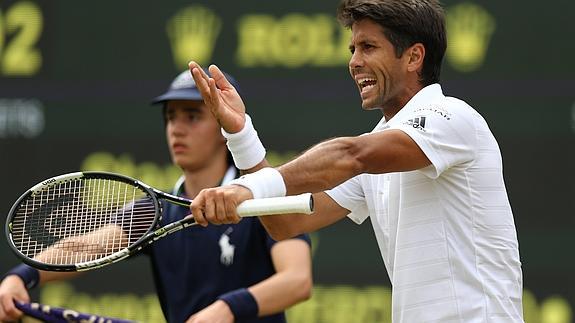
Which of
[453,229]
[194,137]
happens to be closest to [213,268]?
[194,137]

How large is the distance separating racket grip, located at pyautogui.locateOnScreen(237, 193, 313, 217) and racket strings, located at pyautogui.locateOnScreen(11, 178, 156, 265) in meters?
0.69

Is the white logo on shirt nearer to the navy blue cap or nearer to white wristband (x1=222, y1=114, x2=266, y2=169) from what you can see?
the navy blue cap

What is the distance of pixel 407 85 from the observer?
3.91 m

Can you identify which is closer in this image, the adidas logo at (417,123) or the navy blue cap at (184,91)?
the adidas logo at (417,123)

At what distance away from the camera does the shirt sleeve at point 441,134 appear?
11.7 feet

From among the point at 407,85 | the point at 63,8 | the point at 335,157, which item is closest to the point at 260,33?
the point at 63,8

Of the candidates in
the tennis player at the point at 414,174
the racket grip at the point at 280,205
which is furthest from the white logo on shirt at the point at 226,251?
the racket grip at the point at 280,205

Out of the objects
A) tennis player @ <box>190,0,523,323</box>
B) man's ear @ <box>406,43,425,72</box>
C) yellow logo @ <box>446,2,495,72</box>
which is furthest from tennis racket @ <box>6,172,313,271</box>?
yellow logo @ <box>446,2,495,72</box>

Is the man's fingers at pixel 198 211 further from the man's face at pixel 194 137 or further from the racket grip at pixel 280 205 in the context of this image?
the man's face at pixel 194 137

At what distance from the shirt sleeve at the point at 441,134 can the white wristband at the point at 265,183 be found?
1.20 feet

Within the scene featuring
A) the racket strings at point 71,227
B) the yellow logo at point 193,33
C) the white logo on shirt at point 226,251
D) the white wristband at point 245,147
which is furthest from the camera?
the yellow logo at point 193,33

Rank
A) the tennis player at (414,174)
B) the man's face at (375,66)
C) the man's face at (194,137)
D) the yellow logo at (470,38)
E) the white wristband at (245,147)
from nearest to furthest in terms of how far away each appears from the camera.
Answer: the tennis player at (414,174)
the white wristband at (245,147)
the man's face at (375,66)
the man's face at (194,137)
the yellow logo at (470,38)

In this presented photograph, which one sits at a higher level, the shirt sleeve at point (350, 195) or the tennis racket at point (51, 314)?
the shirt sleeve at point (350, 195)

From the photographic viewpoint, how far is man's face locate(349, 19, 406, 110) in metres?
3.85
